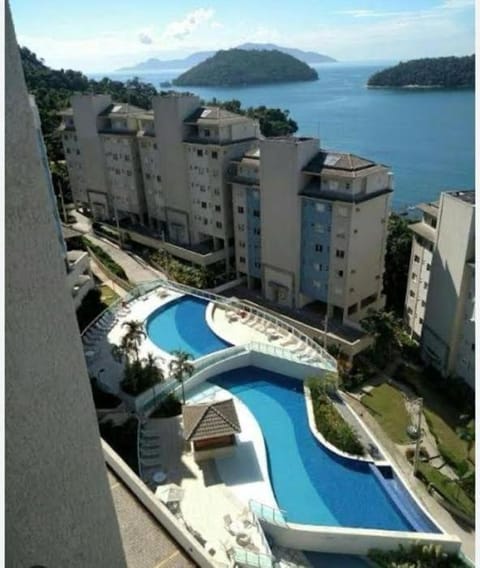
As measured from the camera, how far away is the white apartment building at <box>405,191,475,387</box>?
27250 millimetres

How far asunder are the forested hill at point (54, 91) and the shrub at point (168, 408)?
56534 mm

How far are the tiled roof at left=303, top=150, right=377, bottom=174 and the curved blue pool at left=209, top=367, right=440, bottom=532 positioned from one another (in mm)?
15695

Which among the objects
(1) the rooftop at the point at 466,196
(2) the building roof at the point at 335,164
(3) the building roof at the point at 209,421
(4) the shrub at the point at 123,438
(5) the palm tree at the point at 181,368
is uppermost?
(2) the building roof at the point at 335,164

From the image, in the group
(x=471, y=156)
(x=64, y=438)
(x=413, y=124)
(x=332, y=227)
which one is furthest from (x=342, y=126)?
(x=64, y=438)

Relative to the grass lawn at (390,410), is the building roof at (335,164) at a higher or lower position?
higher

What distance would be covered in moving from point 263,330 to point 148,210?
24.7 meters

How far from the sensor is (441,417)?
88.8ft

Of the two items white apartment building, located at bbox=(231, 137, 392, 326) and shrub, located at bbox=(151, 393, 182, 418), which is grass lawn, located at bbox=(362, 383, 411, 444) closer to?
white apartment building, located at bbox=(231, 137, 392, 326)

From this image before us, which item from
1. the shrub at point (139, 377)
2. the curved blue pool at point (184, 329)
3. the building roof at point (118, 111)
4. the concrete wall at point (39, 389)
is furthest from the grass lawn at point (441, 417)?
the building roof at point (118, 111)

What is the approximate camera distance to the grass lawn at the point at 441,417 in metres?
24.3

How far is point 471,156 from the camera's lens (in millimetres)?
102000

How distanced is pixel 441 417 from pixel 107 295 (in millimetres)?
26572

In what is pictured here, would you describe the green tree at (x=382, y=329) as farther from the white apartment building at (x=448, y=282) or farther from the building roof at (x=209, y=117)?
the building roof at (x=209, y=117)

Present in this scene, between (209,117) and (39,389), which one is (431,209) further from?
(39,389)
